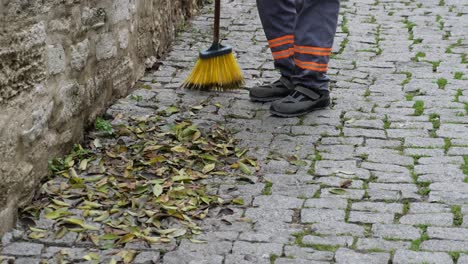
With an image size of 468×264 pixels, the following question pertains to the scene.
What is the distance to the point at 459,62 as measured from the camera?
6.74m

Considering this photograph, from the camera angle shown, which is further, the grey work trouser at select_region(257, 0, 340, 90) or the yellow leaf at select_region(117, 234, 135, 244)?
the grey work trouser at select_region(257, 0, 340, 90)

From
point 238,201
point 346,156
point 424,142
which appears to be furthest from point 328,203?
point 424,142

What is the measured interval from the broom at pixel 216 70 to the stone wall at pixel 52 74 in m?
0.43

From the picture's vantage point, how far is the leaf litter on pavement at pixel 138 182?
4.12 meters

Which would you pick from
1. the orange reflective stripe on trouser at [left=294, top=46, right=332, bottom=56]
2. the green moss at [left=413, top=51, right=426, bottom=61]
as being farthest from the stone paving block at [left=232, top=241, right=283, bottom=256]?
the green moss at [left=413, top=51, right=426, bottom=61]

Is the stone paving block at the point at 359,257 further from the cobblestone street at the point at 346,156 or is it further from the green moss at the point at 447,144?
the green moss at the point at 447,144

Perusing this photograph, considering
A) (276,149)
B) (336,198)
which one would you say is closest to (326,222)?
(336,198)

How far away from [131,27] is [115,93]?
52 cm

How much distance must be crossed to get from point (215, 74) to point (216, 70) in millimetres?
27

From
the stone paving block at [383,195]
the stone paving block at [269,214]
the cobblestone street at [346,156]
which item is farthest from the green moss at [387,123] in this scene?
the stone paving block at [269,214]

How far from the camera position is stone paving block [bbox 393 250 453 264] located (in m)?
3.80

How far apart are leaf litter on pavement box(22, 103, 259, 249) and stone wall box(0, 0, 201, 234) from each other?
0.12 meters

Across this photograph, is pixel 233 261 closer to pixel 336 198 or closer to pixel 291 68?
pixel 336 198

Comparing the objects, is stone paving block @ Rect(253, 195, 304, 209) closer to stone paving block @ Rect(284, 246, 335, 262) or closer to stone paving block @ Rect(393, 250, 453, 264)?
stone paving block @ Rect(284, 246, 335, 262)
